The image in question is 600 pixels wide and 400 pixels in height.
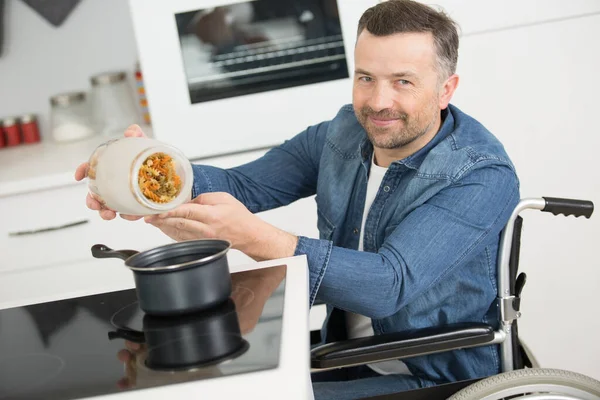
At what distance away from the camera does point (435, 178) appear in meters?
1.41

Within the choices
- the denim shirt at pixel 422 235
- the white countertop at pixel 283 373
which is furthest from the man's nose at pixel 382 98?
the white countertop at pixel 283 373

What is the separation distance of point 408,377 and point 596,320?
120 centimetres

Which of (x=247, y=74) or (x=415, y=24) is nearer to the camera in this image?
(x=415, y=24)

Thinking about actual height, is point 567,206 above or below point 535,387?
above

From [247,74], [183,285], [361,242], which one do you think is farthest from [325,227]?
[247,74]

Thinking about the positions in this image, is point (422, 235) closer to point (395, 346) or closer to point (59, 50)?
point (395, 346)

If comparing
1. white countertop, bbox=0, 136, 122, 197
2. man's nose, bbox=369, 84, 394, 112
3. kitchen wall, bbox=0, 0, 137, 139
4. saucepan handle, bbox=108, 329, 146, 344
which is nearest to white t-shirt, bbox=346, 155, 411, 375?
man's nose, bbox=369, 84, 394, 112

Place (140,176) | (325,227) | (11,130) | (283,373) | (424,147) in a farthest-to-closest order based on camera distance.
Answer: (11,130) < (325,227) < (424,147) < (140,176) < (283,373)

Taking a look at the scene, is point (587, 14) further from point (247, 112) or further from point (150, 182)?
point (150, 182)

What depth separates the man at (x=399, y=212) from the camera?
1.29 m

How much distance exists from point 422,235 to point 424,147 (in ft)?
0.78

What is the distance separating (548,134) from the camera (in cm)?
236

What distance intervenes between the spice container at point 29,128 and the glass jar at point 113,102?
27cm

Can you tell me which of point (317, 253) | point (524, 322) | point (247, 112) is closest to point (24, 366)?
point (317, 253)
